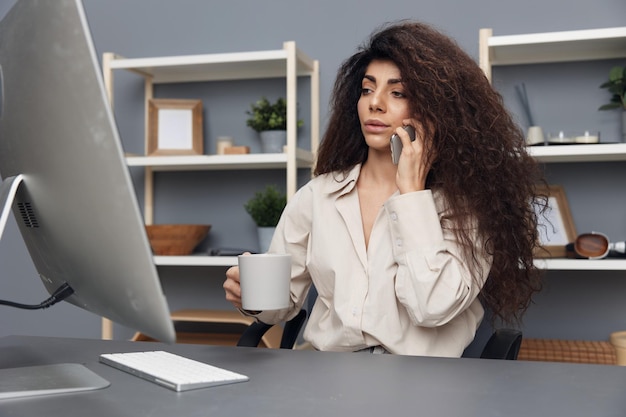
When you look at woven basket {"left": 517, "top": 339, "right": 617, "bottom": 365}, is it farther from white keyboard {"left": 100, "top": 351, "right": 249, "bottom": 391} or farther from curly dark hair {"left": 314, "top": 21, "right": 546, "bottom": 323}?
white keyboard {"left": 100, "top": 351, "right": 249, "bottom": 391}

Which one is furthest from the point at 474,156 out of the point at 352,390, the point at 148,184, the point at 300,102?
the point at 148,184

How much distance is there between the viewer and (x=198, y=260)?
266 centimetres

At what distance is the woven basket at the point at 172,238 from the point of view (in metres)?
2.74

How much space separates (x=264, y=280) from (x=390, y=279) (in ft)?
1.36

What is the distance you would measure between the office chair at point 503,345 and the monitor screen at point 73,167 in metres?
0.79

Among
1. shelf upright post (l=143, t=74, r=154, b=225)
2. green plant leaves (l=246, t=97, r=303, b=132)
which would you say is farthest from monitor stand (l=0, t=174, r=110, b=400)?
shelf upright post (l=143, t=74, r=154, b=225)

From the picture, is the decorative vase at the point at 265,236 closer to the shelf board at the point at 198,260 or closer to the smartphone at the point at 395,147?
the shelf board at the point at 198,260

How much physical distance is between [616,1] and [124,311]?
247cm

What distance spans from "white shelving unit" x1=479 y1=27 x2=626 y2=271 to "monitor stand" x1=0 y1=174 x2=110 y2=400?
1.71 m

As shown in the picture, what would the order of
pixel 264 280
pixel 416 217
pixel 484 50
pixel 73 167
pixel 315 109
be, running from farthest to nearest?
1. pixel 315 109
2. pixel 484 50
3. pixel 416 217
4. pixel 264 280
5. pixel 73 167

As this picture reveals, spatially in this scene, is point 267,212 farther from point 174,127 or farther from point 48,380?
point 48,380

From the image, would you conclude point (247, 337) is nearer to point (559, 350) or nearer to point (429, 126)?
point (429, 126)

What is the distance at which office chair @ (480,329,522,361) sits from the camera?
135 centimetres

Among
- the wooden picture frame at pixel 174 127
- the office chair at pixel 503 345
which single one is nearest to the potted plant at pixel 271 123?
the wooden picture frame at pixel 174 127
